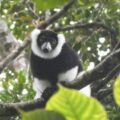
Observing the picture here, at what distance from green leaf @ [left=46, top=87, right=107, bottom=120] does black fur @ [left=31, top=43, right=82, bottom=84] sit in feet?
11.5

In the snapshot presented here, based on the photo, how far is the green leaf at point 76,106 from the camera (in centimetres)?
49

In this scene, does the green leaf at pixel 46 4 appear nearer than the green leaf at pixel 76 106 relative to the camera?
No

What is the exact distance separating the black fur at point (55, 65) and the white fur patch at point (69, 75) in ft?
0.21

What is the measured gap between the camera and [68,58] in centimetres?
409

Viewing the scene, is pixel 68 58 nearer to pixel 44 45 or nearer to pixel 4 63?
pixel 44 45

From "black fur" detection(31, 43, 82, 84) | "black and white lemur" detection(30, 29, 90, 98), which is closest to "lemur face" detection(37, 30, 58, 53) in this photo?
"black and white lemur" detection(30, 29, 90, 98)

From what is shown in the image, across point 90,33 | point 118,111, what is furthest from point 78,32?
point 118,111

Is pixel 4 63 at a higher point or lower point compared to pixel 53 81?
higher

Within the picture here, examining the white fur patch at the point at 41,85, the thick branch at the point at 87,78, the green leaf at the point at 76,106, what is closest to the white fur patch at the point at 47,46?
the white fur patch at the point at 41,85

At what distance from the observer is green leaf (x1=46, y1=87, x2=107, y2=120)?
486 mm

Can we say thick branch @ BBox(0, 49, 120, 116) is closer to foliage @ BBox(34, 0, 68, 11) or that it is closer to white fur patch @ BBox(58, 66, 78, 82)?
white fur patch @ BBox(58, 66, 78, 82)

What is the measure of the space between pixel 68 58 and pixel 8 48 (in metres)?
1.29

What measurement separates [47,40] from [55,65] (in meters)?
0.56

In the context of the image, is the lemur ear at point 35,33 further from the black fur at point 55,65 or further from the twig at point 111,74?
the twig at point 111,74
